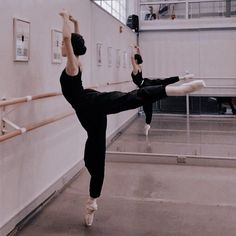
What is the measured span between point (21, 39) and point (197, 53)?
17.8ft

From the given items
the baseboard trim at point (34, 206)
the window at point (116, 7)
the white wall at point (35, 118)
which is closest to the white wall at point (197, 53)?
the window at point (116, 7)

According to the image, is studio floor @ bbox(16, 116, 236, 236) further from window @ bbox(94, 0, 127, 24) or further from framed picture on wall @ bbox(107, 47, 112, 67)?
window @ bbox(94, 0, 127, 24)

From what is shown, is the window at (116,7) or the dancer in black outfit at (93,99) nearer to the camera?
the dancer in black outfit at (93,99)

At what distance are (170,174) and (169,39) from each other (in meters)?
4.16

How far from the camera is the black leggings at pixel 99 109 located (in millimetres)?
2238

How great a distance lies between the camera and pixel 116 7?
650cm

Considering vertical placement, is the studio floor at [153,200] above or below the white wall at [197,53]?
below

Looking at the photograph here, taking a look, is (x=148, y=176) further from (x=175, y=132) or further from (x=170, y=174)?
(x=175, y=132)

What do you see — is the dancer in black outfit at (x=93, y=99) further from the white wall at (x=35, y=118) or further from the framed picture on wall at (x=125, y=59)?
the framed picture on wall at (x=125, y=59)

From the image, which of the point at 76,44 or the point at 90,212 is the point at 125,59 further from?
the point at 90,212

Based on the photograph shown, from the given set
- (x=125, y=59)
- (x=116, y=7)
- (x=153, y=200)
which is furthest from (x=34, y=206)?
(x=116, y=7)

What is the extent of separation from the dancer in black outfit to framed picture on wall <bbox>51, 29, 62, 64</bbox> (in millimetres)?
599

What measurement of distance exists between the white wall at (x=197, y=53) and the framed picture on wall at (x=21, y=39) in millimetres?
4837

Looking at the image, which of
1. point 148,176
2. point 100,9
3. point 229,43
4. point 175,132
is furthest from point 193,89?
point 229,43
